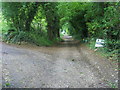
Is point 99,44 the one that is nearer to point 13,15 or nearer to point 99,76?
point 99,76

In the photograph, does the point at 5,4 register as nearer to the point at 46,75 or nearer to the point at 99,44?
the point at 99,44

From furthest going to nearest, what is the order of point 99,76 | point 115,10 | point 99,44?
point 99,44
point 115,10
point 99,76

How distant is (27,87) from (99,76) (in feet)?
9.91

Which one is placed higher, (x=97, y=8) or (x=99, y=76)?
(x=97, y=8)

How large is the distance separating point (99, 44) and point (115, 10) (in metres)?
5.26

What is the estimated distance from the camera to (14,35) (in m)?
16.1

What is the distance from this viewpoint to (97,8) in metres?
13.7

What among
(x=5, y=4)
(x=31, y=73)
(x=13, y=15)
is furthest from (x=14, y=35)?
(x=31, y=73)

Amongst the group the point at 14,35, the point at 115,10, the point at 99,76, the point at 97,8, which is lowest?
the point at 99,76

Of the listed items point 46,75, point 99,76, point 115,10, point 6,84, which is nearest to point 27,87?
point 6,84

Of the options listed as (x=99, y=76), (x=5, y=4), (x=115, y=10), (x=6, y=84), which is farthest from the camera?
(x=5, y=4)

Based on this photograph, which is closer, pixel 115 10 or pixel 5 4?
pixel 115 10

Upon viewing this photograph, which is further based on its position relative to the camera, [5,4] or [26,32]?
[26,32]

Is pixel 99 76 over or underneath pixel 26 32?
underneath
